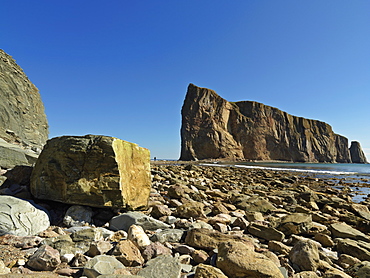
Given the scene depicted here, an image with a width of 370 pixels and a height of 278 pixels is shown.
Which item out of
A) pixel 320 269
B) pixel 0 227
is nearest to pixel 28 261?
pixel 0 227

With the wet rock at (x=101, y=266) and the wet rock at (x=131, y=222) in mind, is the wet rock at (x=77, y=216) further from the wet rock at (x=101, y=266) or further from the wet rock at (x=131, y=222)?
the wet rock at (x=101, y=266)

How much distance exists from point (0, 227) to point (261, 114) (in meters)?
72.1

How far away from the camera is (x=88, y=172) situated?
3086mm

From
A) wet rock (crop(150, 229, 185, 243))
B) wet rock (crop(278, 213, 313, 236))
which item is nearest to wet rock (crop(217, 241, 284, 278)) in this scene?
wet rock (crop(150, 229, 185, 243))

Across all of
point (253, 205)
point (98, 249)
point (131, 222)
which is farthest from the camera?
point (253, 205)

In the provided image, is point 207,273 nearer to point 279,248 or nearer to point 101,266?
point 101,266

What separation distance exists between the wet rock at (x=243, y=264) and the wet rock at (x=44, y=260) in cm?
151

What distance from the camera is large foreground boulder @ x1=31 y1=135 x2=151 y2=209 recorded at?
3.02 meters

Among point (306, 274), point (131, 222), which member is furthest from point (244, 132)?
point (306, 274)

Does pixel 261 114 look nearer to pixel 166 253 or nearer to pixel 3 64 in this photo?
pixel 3 64

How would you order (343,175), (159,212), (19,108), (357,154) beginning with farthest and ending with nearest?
(357,154)
(343,175)
(19,108)
(159,212)

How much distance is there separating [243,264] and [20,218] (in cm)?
259

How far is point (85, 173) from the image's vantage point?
308 centimetres

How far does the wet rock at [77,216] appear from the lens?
9.42 ft
